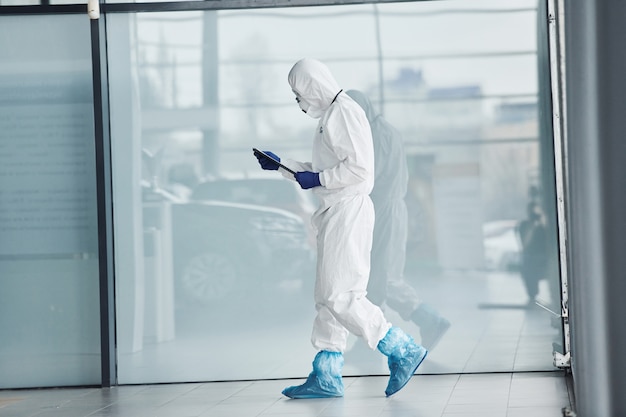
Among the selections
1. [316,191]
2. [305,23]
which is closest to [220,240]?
[316,191]

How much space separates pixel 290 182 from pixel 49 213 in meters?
1.24

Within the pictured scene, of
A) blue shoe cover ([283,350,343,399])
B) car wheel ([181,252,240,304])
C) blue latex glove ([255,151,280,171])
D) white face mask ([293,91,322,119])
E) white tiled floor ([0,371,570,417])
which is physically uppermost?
white face mask ([293,91,322,119])

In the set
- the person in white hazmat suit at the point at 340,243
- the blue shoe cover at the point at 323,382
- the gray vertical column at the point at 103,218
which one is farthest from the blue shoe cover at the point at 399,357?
the gray vertical column at the point at 103,218

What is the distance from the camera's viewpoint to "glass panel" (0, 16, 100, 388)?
16.9ft

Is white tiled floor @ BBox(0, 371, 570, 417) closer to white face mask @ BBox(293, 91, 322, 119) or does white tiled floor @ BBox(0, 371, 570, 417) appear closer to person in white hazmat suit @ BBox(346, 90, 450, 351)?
person in white hazmat suit @ BBox(346, 90, 450, 351)

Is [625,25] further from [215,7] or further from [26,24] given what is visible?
[26,24]

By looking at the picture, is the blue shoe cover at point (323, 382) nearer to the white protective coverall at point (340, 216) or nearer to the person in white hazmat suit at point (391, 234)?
the white protective coverall at point (340, 216)

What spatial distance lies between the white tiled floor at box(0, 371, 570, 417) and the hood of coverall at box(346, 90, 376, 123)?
4.28 ft

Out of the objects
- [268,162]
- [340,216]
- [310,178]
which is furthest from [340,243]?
[268,162]

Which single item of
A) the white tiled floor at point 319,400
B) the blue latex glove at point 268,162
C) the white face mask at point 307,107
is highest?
the white face mask at point 307,107

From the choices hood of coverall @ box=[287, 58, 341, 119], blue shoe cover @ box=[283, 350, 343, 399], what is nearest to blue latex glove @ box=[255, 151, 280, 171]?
hood of coverall @ box=[287, 58, 341, 119]

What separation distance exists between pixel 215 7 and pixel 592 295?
2.62 m

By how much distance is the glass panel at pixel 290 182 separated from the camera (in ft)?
16.4

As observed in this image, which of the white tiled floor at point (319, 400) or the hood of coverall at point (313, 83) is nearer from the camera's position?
the white tiled floor at point (319, 400)
